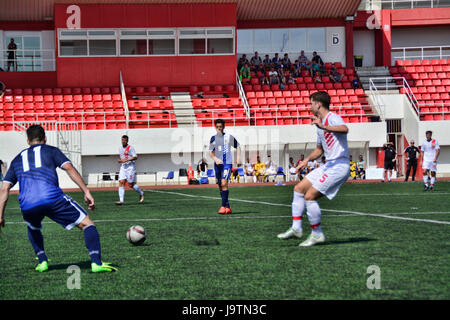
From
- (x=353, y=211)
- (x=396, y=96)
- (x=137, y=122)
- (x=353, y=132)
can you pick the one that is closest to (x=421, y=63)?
(x=396, y=96)

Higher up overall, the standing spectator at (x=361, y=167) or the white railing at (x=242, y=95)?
the white railing at (x=242, y=95)

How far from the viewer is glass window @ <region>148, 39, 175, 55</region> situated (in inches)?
1439

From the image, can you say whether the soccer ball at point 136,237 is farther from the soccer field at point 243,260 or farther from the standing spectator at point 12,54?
the standing spectator at point 12,54

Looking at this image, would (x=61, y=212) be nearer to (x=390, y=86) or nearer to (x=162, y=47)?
(x=162, y=47)

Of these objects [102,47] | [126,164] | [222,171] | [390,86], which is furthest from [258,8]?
[222,171]

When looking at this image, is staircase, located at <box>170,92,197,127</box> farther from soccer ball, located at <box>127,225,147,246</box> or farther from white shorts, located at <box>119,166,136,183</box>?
soccer ball, located at <box>127,225,147,246</box>

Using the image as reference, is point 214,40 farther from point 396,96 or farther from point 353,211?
point 353,211

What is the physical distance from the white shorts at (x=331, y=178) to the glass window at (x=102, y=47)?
99.6 feet

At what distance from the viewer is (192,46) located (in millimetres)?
36781

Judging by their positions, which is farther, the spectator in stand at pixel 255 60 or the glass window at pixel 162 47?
the spectator in stand at pixel 255 60

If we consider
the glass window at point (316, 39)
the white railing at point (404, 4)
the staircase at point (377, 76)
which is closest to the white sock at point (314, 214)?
the staircase at point (377, 76)

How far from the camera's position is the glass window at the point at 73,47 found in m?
36.2

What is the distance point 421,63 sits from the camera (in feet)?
130

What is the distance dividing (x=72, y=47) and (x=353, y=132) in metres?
16.4
